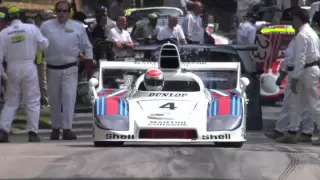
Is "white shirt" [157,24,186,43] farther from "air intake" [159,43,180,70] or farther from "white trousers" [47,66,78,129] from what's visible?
"air intake" [159,43,180,70]

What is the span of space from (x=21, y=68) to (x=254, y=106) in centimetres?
443

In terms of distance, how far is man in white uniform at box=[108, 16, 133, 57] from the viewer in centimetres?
1972

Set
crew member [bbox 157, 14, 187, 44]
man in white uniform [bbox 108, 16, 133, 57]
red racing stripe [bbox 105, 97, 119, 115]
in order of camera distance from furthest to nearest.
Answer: crew member [bbox 157, 14, 187, 44]
man in white uniform [bbox 108, 16, 133, 57]
red racing stripe [bbox 105, 97, 119, 115]

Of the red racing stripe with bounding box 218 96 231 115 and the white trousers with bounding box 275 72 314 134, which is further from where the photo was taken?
the white trousers with bounding box 275 72 314 134

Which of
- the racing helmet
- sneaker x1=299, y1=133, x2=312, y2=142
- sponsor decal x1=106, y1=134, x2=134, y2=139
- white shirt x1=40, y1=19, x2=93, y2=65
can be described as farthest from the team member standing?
→ sneaker x1=299, y1=133, x2=312, y2=142

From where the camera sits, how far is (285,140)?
1466 centimetres

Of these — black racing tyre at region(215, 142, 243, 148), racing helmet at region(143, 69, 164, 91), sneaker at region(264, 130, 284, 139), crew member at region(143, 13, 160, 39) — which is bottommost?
sneaker at region(264, 130, 284, 139)

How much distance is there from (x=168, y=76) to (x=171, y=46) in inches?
21.7

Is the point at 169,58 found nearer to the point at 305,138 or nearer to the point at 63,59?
the point at 63,59

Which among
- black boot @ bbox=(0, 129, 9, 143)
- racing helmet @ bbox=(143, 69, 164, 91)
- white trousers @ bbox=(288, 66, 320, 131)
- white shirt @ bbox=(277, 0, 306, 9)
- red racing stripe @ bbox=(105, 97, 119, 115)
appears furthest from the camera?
white shirt @ bbox=(277, 0, 306, 9)

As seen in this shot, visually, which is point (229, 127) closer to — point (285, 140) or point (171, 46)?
point (171, 46)

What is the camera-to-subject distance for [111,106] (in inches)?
476

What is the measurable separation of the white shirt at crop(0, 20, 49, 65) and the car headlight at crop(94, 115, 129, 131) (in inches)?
91.7

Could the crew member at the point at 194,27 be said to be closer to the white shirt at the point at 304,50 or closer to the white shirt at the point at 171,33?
the white shirt at the point at 171,33
